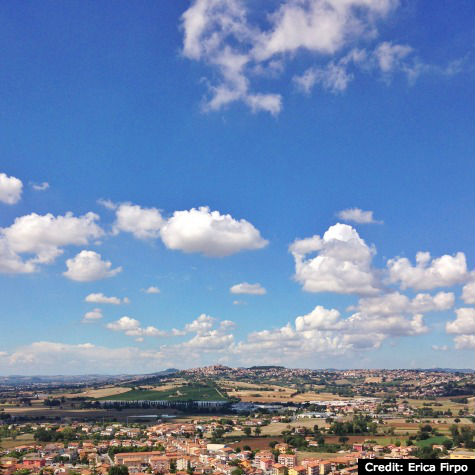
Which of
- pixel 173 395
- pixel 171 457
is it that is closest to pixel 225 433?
pixel 171 457

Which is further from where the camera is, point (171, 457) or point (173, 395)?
point (173, 395)

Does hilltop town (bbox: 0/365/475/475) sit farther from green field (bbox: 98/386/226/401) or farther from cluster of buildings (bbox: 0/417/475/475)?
green field (bbox: 98/386/226/401)

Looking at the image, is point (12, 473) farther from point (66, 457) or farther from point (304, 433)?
point (304, 433)

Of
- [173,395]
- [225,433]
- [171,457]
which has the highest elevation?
[171,457]

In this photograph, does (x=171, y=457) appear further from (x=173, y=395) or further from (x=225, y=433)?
(x=173, y=395)

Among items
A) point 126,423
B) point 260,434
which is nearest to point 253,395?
point 126,423

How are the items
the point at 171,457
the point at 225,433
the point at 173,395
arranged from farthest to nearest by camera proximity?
the point at 173,395
the point at 225,433
the point at 171,457

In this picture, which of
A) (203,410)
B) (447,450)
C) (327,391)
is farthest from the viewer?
(327,391)

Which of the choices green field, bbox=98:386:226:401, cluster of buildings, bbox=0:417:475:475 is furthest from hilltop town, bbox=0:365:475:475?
green field, bbox=98:386:226:401
